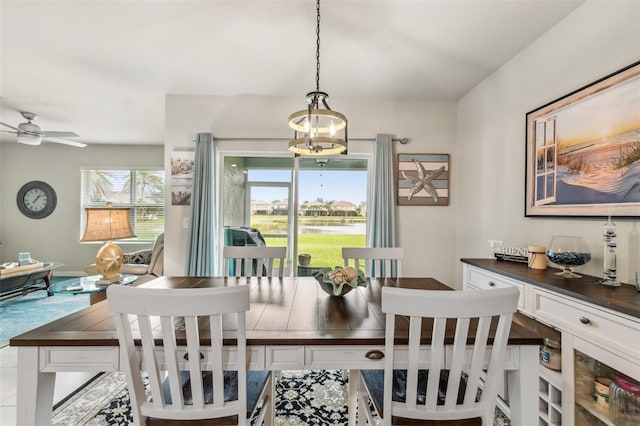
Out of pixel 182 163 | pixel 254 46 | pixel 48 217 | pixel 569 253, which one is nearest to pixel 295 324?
pixel 569 253

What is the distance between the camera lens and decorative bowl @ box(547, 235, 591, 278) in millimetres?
1644

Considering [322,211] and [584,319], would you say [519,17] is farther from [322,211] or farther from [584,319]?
[322,211]

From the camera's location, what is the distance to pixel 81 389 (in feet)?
6.85

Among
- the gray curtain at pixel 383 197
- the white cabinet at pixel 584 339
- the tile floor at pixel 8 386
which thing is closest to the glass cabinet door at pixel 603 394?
the white cabinet at pixel 584 339

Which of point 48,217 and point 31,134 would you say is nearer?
point 31,134

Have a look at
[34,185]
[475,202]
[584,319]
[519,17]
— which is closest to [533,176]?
[475,202]

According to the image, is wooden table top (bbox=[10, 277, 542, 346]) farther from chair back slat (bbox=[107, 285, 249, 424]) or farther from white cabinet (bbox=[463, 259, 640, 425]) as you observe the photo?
white cabinet (bbox=[463, 259, 640, 425])

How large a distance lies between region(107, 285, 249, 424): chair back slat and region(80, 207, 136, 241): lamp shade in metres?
2.05

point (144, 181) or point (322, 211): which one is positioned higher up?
point (144, 181)

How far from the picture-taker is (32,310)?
12.1 ft

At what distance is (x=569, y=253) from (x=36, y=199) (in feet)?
26.7

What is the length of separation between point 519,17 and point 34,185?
798 cm

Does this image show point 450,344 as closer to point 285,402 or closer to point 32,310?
point 285,402

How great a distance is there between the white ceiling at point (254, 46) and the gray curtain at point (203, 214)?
70cm
